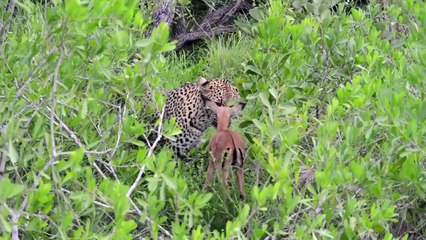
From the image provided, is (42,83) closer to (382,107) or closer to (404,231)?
(382,107)

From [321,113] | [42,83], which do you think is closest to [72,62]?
[42,83]

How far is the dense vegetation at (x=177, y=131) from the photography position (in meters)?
3.41

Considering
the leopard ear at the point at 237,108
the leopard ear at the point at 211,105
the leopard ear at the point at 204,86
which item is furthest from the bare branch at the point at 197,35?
the leopard ear at the point at 237,108

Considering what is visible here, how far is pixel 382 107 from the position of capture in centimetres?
395

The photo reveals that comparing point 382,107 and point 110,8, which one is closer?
point 110,8

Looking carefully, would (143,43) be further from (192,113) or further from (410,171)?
(192,113)

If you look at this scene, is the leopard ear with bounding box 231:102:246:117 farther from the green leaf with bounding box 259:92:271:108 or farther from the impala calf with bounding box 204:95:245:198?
the green leaf with bounding box 259:92:271:108

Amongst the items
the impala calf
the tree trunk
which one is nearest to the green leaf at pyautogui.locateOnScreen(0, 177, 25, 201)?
the impala calf

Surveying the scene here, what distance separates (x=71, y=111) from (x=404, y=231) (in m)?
1.71

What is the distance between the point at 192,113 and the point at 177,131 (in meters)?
2.29

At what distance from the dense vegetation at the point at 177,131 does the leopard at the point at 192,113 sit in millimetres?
1172

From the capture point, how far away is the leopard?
620cm

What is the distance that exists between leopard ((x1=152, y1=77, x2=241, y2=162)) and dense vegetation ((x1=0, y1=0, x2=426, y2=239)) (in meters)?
1.17

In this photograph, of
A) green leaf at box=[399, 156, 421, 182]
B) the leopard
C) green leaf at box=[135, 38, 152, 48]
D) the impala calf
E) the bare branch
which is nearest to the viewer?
green leaf at box=[135, 38, 152, 48]
